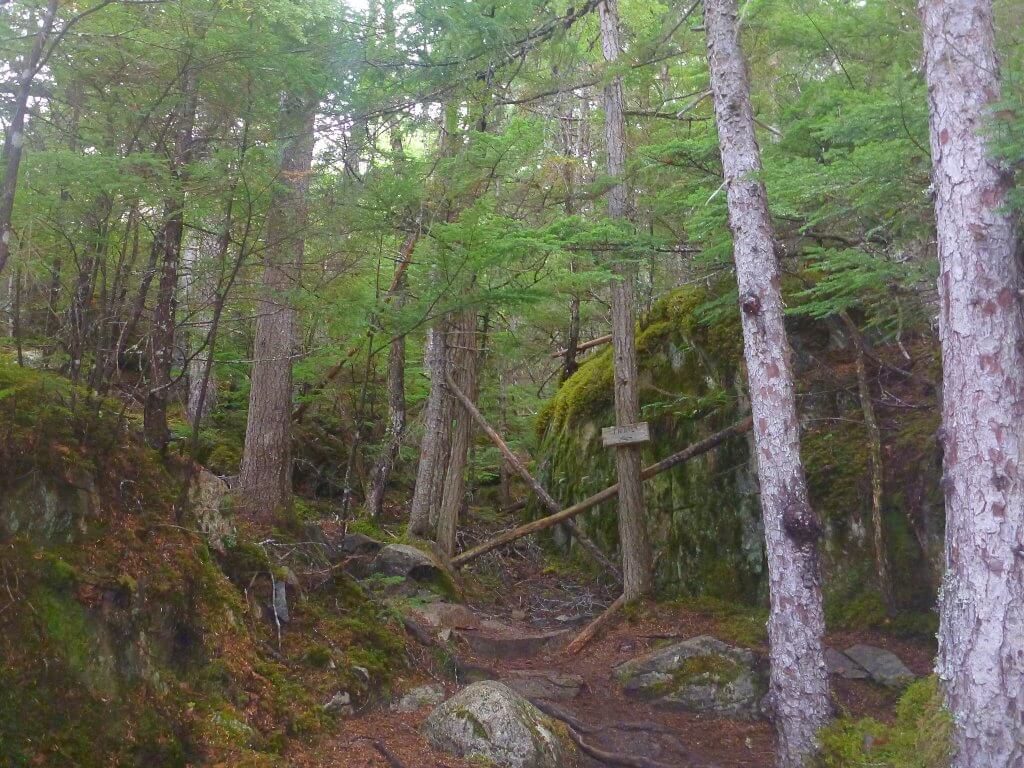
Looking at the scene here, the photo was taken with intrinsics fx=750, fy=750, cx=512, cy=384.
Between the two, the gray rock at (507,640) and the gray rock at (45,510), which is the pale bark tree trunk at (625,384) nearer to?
the gray rock at (507,640)


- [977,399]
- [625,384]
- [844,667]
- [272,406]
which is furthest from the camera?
[625,384]

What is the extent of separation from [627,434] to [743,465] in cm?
154

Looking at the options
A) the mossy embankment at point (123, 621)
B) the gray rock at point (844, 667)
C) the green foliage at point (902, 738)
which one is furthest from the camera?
the gray rock at point (844, 667)

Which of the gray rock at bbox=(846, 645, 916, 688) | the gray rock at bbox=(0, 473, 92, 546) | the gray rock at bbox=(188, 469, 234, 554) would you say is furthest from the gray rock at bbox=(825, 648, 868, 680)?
the gray rock at bbox=(0, 473, 92, 546)

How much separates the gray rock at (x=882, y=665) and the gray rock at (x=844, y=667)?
0.05 m

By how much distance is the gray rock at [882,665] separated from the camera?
23.1 ft

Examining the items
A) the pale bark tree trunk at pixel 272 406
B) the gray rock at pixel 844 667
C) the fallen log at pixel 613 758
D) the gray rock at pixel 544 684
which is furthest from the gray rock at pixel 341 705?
the gray rock at pixel 844 667

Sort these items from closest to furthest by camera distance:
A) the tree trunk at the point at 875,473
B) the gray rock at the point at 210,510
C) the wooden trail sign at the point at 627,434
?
the gray rock at the point at 210,510 → the tree trunk at the point at 875,473 → the wooden trail sign at the point at 627,434

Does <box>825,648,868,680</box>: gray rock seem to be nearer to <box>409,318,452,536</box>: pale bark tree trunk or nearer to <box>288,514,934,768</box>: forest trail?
<box>288,514,934,768</box>: forest trail

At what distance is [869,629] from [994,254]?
4628mm

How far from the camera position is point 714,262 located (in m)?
9.08

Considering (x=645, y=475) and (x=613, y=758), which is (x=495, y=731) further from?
(x=645, y=475)

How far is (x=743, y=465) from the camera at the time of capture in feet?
32.0

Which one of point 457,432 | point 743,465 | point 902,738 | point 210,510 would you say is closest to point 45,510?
point 210,510
